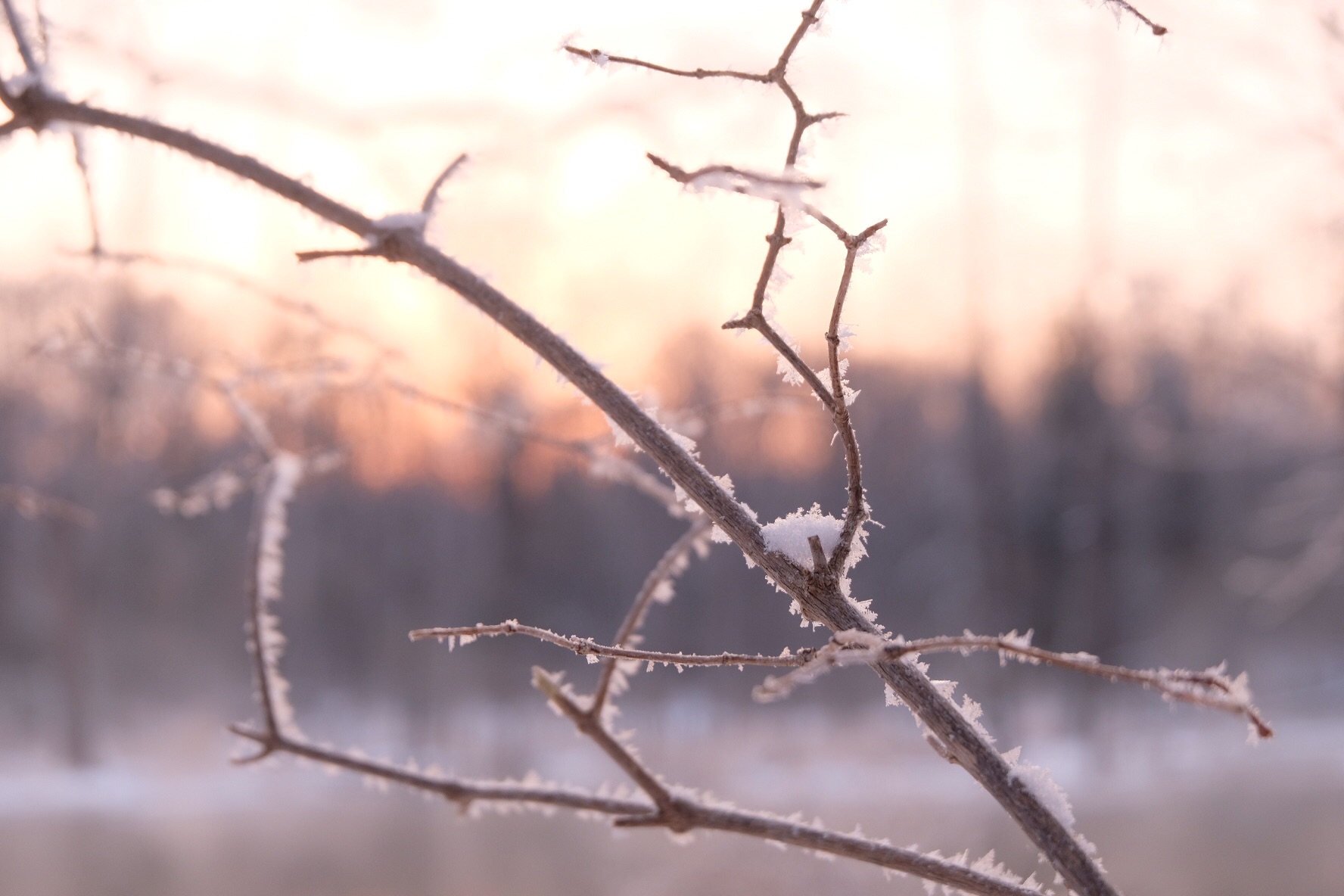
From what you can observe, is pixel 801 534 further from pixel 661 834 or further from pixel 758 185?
pixel 661 834

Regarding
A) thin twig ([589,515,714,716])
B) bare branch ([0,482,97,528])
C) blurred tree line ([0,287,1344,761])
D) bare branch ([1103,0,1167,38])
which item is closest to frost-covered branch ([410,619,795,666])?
thin twig ([589,515,714,716])

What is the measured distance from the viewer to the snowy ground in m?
3.89

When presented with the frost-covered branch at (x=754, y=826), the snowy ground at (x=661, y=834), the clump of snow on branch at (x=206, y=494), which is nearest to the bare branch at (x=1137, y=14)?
the frost-covered branch at (x=754, y=826)

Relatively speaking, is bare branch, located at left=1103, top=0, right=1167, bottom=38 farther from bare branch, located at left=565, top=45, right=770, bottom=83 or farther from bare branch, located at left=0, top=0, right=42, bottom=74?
bare branch, located at left=0, top=0, right=42, bottom=74

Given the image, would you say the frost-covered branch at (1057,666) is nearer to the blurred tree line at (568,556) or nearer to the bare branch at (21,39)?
the bare branch at (21,39)

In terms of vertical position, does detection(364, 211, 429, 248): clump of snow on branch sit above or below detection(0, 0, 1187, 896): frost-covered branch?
above

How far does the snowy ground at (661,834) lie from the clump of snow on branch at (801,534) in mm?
3084

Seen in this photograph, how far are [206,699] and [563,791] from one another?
5994 mm

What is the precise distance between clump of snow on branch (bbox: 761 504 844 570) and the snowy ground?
308 centimetres

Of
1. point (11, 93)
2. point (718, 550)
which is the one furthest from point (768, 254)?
point (718, 550)

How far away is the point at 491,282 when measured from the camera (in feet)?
1.42

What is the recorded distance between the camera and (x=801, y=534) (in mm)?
383

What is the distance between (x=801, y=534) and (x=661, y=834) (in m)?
4.19

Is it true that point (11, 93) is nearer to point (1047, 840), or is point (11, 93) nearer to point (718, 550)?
point (1047, 840)
